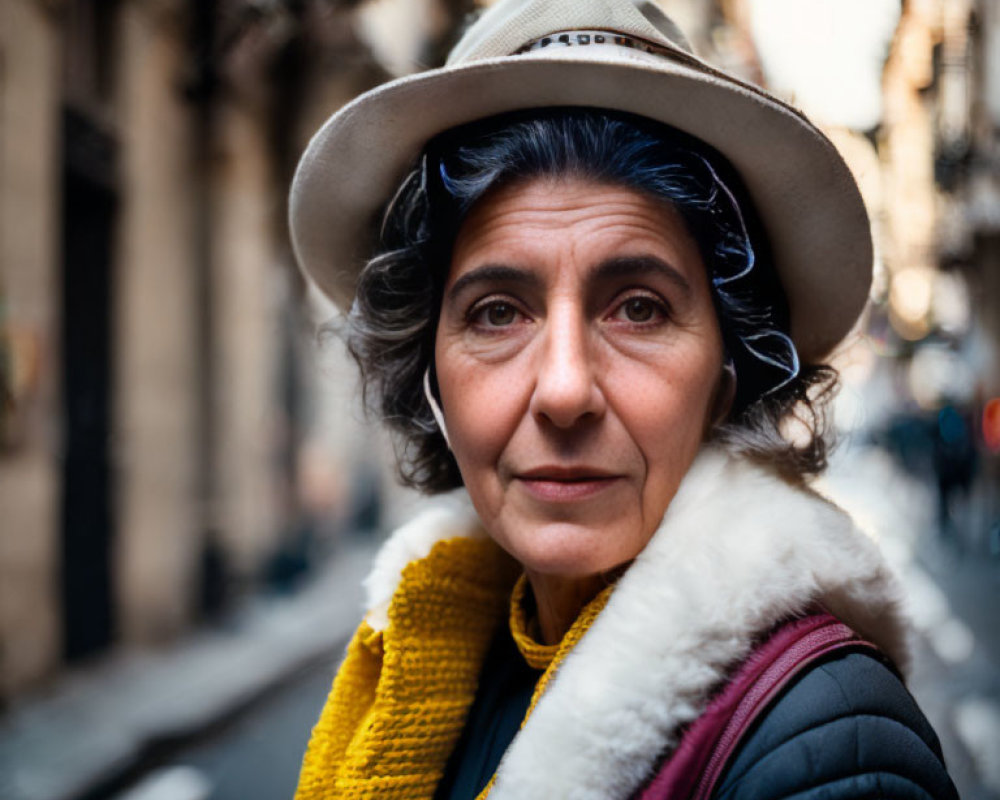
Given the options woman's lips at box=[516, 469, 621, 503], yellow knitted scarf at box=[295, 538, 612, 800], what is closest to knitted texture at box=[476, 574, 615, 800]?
yellow knitted scarf at box=[295, 538, 612, 800]

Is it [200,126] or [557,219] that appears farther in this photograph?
[200,126]

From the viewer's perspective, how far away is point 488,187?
1327 millimetres

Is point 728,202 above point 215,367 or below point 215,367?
above

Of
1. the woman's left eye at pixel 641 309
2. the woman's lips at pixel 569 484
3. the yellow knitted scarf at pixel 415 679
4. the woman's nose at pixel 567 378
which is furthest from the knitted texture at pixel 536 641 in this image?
the woman's left eye at pixel 641 309

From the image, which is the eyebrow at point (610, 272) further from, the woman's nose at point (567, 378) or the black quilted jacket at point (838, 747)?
the black quilted jacket at point (838, 747)

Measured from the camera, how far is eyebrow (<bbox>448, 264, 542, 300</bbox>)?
128cm

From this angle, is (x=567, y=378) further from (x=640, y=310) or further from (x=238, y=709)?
(x=238, y=709)

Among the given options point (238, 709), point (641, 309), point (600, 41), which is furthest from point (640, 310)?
point (238, 709)

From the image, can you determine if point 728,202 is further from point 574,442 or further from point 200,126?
point 200,126

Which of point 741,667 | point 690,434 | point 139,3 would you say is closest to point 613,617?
point 741,667

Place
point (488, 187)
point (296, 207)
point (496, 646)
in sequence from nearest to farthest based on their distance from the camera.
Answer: point (488, 187), point (296, 207), point (496, 646)

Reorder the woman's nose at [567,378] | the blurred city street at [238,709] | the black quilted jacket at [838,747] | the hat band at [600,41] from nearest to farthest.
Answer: the black quilted jacket at [838,747] → the woman's nose at [567,378] → the hat band at [600,41] → the blurred city street at [238,709]

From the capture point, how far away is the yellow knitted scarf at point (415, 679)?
1458 mm

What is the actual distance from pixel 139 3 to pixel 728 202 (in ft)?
24.4
